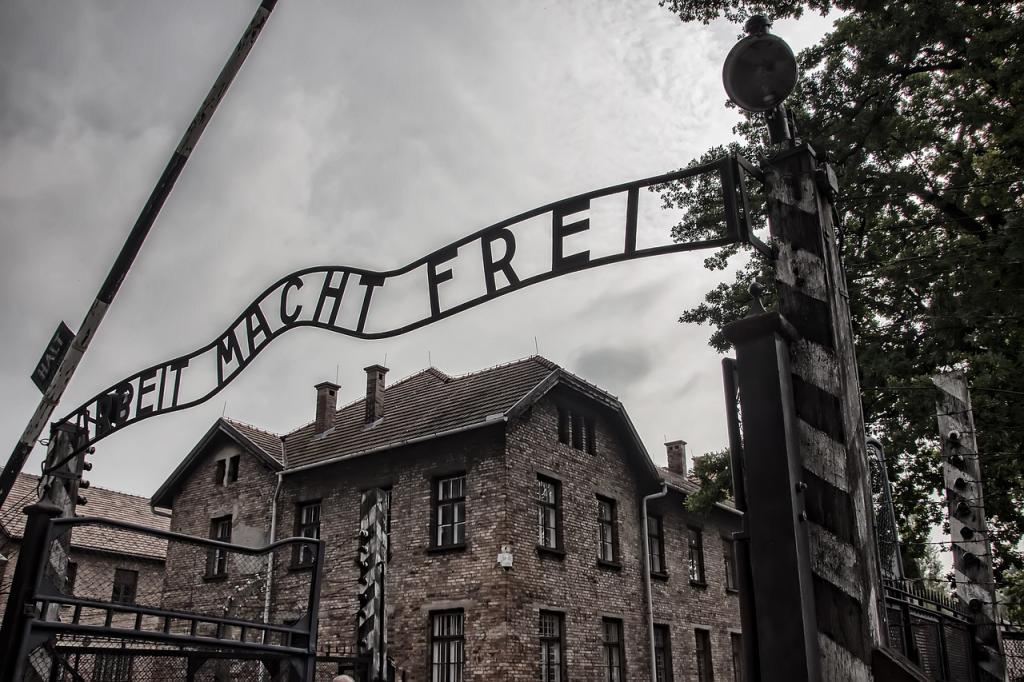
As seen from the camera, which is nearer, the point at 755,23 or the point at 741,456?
the point at 741,456

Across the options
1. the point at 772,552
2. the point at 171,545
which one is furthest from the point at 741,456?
the point at 171,545

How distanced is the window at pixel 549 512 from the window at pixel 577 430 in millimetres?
1239

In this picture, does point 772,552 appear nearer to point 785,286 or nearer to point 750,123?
point 785,286

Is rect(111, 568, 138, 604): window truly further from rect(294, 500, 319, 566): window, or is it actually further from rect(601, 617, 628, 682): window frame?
rect(601, 617, 628, 682): window frame

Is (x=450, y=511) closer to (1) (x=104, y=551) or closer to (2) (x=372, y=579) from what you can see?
(2) (x=372, y=579)

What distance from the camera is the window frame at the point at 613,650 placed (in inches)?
748

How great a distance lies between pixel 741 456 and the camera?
292 cm

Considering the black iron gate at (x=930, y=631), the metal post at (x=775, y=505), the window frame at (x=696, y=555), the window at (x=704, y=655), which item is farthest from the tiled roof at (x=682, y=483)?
the metal post at (x=775, y=505)

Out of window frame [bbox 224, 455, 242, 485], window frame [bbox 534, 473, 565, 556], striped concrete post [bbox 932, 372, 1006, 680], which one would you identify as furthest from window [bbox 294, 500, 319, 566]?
striped concrete post [bbox 932, 372, 1006, 680]

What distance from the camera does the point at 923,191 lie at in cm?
1388

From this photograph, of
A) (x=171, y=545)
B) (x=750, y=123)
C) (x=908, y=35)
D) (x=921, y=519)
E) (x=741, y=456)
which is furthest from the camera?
(x=171, y=545)

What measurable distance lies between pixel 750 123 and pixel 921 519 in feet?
39.6

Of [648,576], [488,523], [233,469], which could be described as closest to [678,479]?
[648,576]

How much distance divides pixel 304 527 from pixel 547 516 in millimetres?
6705
